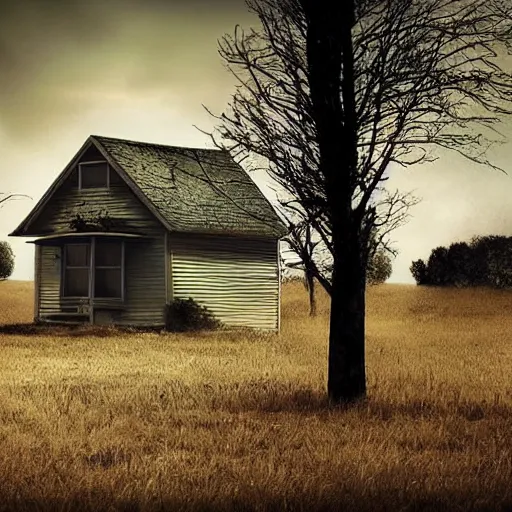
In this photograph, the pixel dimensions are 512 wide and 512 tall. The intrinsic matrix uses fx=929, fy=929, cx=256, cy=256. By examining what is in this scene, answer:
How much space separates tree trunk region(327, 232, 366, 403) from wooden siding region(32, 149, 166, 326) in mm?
11328

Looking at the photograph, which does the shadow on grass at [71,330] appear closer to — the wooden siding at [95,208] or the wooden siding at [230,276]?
the wooden siding at [230,276]

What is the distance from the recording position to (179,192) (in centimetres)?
2039

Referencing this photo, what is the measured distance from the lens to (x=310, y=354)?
14.5 m

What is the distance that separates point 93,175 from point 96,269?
2.11m

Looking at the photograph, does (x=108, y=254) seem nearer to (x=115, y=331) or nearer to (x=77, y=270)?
(x=77, y=270)

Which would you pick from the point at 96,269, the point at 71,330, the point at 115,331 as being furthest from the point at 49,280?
the point at 115,331

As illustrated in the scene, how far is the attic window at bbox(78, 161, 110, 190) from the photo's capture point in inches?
807

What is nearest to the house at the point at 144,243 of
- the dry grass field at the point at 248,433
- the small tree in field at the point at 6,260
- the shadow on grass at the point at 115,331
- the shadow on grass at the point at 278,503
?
the shadow on grass at the point at 115,331

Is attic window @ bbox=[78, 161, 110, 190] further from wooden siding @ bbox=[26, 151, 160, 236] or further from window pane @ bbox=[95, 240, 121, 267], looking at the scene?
window pane @ bbox=[95, 240, 121, 267]

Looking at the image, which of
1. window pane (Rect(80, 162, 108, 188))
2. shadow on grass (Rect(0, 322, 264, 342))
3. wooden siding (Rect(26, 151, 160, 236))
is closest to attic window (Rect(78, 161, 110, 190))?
window pane (Rect(80, 162, 108, 188))

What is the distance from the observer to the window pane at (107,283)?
20.1 m

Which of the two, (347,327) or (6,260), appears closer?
(347,327)

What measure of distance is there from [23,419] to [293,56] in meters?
3.87

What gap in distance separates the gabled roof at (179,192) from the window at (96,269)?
1349 mm
